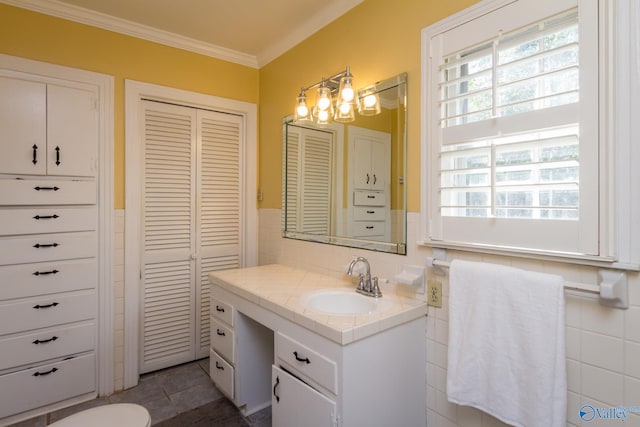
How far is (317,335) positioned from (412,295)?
22.0 inches

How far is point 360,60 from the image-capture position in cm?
195

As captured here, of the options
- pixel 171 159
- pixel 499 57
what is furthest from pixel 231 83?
pixel 499 57

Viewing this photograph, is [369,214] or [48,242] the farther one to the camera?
[48,242]

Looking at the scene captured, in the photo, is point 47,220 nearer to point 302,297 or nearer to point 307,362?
point 302,297

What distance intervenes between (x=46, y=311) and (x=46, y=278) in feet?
0.67

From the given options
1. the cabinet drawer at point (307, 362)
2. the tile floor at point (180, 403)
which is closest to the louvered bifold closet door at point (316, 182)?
the cabinet drawer at point (307, 362)

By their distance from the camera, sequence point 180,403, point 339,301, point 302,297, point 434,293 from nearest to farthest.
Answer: point 434,293, point 302,297, point 339,301, point 180,403

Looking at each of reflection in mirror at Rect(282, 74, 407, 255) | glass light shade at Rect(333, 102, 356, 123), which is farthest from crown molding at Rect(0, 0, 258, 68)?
glass light shade at Rect(333, 102, 356, 123)

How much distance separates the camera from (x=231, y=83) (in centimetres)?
280

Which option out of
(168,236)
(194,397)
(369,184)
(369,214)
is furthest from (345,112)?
(194,397)

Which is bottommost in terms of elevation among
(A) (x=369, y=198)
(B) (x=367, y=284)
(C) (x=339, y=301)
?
(C) (x=339, y=301)

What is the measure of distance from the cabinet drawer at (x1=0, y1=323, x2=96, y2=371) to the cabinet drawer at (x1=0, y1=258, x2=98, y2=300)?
253 mm

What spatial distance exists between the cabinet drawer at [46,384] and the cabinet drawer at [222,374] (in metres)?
0.80

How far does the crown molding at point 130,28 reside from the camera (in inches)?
80.9
